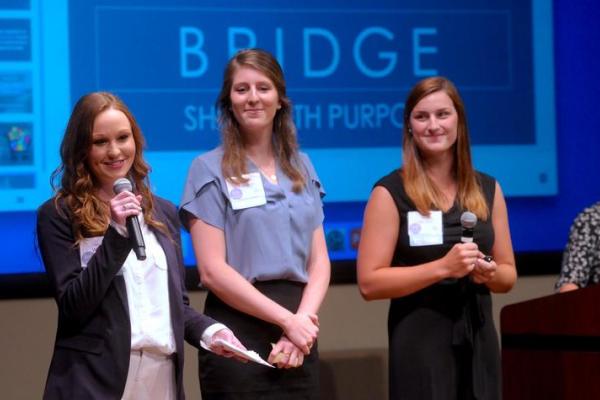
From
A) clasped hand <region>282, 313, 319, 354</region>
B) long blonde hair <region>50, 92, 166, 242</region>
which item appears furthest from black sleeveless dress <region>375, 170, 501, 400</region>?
long blonde hair <region>50, 92, 166, 242</region>

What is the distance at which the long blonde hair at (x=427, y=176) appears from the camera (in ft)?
10.9

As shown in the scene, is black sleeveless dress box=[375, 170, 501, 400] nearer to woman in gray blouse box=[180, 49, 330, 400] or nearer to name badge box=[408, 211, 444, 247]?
name badge box=[408, 211, 444, 247]

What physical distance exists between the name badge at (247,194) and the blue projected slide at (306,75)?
1.12 meters

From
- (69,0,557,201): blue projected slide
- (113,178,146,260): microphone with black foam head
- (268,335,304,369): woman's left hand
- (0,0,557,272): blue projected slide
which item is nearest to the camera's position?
(113,178,146,260): microphone with black foam head

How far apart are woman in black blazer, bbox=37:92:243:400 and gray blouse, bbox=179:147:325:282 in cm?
44

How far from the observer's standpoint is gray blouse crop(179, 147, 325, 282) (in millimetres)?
3111

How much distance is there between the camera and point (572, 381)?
2.81 m

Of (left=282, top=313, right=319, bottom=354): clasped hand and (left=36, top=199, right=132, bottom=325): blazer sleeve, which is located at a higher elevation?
(left=36, top=199, right=132, bottom=325): blazer sleeve

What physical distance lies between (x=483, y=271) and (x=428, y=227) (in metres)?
0.23

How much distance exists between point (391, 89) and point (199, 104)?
0.85m

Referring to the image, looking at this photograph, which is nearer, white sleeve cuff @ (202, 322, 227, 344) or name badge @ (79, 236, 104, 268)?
name badge @ (79, 236, 104, 268)

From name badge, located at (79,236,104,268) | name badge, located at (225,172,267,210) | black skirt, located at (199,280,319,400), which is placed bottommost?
black skirt, located at (199,280,319,400)

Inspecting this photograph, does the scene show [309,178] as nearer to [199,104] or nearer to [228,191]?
[228,191]

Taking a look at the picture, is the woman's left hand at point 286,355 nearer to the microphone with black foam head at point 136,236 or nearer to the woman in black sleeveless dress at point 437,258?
the woman in black sleeveless dress at point 437,258
